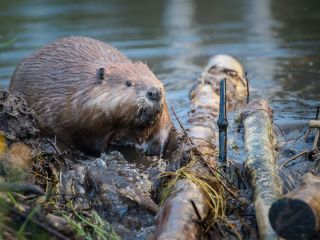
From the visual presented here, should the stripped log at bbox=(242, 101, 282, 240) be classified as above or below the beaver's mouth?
below

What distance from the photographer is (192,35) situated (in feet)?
32.0

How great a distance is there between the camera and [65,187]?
12.3 feet

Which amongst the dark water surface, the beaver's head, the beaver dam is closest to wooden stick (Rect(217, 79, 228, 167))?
the beaver dam

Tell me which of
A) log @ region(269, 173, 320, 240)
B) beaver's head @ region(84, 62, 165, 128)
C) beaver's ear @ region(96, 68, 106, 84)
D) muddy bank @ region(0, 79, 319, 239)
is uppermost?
beaver's ear @ region(96, 68, 106, 84)

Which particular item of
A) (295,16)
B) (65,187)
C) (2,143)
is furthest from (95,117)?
(295,16)

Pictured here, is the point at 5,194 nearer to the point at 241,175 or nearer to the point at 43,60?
Result: the point at 241,175

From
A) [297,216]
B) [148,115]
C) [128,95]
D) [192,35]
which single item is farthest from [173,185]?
[192,35]

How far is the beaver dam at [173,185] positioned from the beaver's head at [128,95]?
0.90 ft

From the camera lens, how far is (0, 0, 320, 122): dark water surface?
655 cm

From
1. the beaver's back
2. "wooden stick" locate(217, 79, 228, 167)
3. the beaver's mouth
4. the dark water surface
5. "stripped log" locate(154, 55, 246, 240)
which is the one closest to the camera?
"stripped log" locate(154, 55, 246, 240)

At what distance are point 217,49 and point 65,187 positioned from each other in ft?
16.9

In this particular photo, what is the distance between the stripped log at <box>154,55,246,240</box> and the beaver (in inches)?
12.7

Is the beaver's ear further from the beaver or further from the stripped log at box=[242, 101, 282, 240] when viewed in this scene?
the stripped log at box=[242, 101, 282, 240]

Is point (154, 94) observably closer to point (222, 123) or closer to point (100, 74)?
point (100, 74)
